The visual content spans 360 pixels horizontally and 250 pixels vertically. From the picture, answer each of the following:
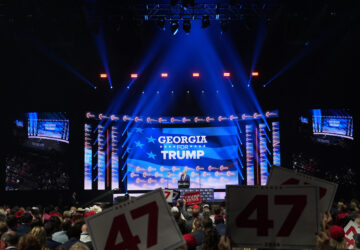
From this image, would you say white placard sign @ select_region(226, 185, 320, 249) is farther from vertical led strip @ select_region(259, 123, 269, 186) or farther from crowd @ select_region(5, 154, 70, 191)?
vertical led strip @ select_region(259, 123, 269, 186)

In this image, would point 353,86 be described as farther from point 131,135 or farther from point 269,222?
point 269,222

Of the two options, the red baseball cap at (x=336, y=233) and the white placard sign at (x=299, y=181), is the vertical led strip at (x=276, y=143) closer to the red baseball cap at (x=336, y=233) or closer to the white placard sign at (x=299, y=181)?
the red baseball cap at (x=336, y=233)

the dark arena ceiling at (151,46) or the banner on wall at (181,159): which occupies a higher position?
the dark arena ceiling at (151,46)

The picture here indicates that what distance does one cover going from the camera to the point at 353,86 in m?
21.9

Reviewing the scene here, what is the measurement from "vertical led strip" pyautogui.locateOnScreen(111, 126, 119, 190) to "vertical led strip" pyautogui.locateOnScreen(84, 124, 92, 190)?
1.41 metres

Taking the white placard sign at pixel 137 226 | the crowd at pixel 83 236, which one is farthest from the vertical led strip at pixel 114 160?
the white placard sign at pixel 137 226

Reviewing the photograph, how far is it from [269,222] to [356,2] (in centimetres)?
1727

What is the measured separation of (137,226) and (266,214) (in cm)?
114

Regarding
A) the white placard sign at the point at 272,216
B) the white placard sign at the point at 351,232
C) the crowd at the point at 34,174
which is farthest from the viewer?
the crowd at the point at 34,174

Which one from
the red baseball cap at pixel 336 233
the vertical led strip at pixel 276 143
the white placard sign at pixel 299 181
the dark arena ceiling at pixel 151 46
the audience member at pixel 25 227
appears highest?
the dark arena ceiling at pixel 151 46

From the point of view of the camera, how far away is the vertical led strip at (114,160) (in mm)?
24719

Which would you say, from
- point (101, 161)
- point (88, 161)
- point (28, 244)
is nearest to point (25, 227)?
point (28, 244)

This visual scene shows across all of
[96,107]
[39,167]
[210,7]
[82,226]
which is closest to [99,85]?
[96,107]

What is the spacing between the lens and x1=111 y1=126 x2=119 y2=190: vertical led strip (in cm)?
2472
